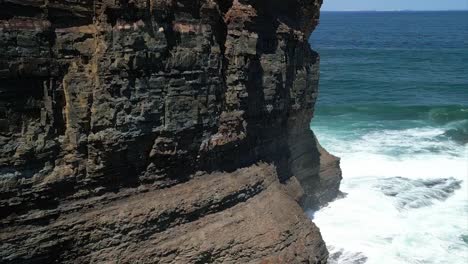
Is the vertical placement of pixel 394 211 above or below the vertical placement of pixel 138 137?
below

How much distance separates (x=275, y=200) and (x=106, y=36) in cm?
734

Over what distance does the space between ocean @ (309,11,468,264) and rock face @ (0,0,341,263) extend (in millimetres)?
5752

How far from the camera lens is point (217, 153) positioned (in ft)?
52.9

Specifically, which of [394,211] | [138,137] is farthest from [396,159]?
[138,137]

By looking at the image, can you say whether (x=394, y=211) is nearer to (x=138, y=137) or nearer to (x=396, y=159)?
(x=396, y=159)

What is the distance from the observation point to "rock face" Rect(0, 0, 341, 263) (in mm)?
12508

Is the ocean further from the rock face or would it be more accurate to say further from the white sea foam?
the rock face

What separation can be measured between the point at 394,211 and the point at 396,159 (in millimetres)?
8503

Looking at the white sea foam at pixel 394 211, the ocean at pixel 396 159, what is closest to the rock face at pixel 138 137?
the white sea foam at pixel 394 211

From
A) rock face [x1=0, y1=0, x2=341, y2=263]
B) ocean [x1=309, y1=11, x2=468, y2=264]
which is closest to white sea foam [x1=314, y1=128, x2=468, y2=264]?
ocean [x1=309, y1=11, x2=468, y2=264]

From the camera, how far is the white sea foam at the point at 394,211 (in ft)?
69.1

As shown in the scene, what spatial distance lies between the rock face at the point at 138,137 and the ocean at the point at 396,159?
5752 mm

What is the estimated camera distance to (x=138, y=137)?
45.8 ft

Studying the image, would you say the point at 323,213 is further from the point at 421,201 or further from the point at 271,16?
the point at 271,16
